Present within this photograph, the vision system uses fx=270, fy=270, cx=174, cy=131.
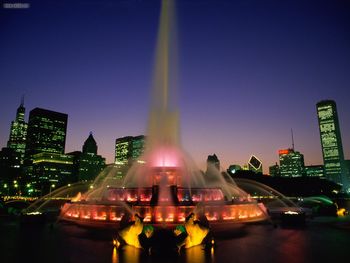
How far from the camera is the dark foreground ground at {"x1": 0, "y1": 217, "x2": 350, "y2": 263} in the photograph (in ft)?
41.5

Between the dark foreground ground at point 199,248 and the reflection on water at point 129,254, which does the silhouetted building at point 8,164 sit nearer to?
the dark foreground ground at point 199,248

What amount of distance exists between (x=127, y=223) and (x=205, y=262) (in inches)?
197

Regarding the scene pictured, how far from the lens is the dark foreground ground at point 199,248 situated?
41.5 feet

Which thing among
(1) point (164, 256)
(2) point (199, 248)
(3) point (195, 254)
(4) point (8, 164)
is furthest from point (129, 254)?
(4) point (8, 164)

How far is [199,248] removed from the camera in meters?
14.4

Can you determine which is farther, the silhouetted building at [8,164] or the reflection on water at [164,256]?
the silhouetted building at [8,164]

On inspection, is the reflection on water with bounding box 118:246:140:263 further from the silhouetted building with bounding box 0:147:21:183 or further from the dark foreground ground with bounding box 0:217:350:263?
the silhouetted building with bounding box 0:147:21:183

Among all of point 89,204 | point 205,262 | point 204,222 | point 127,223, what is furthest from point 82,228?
point 205,262

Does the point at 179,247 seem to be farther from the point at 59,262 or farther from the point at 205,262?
the point at 59,262

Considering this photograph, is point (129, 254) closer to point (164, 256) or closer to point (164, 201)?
point (164, 256)

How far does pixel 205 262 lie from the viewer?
11953 millimetres

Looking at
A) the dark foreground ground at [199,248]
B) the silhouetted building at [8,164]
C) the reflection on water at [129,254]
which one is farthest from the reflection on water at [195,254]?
the silhouetted building at [8,164]

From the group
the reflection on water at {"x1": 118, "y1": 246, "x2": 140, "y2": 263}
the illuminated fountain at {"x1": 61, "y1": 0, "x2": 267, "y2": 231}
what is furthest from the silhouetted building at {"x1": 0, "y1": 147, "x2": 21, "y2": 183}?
the reflection on water at {"x1": 118, "y1": 246, "x2": 140, "y2": 263}

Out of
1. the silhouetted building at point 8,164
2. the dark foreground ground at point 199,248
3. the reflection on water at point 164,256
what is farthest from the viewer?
the silhouetted building at point 8,164
